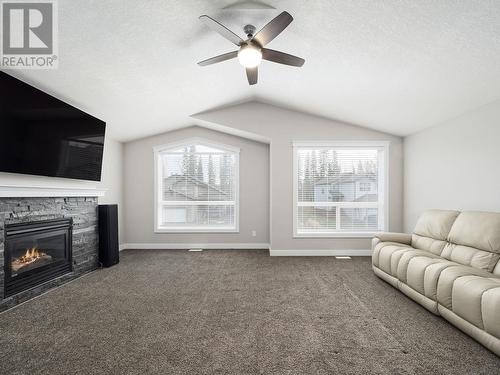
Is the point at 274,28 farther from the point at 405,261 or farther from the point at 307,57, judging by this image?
the point at 405,261

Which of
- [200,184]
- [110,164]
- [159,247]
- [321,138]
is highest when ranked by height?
[321,138]

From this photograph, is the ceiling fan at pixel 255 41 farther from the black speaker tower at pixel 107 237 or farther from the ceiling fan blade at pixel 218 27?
the black speaker tower at pixel 107 237

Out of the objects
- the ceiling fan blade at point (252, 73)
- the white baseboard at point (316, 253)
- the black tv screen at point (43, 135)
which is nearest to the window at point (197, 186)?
the white baseboard at point (316, 253)

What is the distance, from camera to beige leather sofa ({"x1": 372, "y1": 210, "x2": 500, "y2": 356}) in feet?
6.74

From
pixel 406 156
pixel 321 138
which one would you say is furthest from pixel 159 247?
pixel 406 156

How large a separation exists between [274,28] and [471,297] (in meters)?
2.69

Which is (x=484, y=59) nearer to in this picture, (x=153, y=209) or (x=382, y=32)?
(x=382, y=32)

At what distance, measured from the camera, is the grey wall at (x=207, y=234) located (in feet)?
18.8

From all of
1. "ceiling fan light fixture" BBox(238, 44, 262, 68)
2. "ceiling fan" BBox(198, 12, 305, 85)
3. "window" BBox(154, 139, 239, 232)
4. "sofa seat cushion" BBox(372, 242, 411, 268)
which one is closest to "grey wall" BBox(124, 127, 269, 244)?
"window" BBox(154, 139, 239, 232)

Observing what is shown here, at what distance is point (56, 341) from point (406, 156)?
222 inches

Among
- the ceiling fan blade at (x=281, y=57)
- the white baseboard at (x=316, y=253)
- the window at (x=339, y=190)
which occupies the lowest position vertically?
the white baseboard at (x=316, y=253)

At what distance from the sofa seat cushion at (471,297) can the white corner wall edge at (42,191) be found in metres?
4.36

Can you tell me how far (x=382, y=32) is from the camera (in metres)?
2.49

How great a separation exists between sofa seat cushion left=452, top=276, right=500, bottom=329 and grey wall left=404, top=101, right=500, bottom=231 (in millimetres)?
1446
